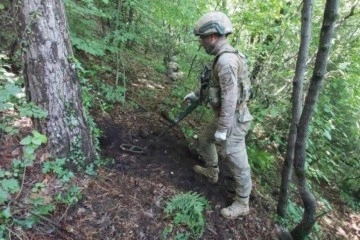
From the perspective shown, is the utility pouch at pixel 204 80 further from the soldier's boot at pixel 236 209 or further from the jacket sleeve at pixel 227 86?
the soldier's boot at pixel 236 209

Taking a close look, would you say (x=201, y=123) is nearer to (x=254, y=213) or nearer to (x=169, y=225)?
(x=254, y=213)

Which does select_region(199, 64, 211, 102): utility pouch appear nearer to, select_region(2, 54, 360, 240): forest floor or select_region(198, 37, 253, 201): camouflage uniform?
select_region(198, 37, 253, 201): camouflage uniform

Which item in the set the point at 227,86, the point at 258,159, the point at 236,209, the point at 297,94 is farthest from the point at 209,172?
the point at 258,159

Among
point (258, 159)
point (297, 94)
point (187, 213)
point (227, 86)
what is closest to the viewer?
point (227, 86)

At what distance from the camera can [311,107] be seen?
3676mm

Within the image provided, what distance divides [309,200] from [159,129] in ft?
7.25

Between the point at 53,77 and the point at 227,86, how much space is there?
173 cm

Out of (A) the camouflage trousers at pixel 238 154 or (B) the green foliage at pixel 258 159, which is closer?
(A) the camouflage trousers at pixel 238 154

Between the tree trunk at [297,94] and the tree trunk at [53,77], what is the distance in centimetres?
241

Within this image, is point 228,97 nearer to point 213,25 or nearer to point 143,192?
point 213,25

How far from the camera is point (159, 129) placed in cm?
497

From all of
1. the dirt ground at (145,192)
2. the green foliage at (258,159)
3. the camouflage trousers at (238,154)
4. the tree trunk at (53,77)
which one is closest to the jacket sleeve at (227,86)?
the camouflage trousers at (238,154)

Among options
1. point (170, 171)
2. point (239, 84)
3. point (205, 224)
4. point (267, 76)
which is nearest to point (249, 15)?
point (267, 76)

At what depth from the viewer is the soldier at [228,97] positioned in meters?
3.54
